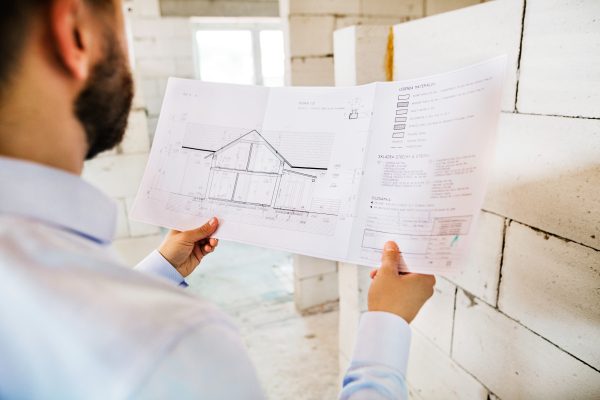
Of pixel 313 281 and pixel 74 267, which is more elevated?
pixel 74 267

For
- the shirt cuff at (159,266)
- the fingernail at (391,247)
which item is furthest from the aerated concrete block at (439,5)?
the shirt cuff at (159,266)

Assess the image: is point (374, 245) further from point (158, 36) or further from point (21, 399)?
point (158, 36)

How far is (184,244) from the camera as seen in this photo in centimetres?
96

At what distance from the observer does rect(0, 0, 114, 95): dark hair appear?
0.38m

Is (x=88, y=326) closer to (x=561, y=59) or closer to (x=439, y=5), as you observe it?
(x=561, y=59)

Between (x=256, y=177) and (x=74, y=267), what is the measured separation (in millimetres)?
620

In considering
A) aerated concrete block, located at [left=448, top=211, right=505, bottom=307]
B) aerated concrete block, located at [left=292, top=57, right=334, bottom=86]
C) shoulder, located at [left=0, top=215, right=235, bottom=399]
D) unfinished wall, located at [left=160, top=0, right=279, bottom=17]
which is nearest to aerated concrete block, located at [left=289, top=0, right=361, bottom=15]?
aerated concrete block, located at [left=292, top=57, right=334, bottom=86]

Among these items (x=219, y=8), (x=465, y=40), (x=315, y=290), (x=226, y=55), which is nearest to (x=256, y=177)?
(x=465, y=40)

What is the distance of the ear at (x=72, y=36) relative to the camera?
41 centimetres

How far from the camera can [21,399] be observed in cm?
36

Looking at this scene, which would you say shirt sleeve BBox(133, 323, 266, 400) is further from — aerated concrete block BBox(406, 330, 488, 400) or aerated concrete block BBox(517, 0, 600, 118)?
aerated concrete block BBox(406, 330, 488, 400)

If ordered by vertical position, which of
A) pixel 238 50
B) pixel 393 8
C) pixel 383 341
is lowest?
pixel 383 341

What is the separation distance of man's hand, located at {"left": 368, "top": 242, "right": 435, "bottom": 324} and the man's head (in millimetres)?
546

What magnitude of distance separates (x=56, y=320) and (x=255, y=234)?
598 mm
